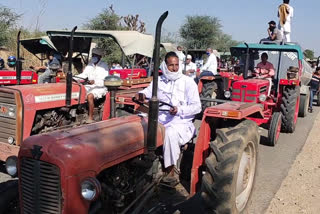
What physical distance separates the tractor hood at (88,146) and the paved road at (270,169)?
115 cm

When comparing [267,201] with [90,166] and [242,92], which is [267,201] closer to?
[90,166]

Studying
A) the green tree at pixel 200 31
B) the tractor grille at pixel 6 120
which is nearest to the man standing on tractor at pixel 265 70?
the tractor grille at pixel 6 120

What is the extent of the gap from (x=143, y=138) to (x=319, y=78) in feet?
35.9

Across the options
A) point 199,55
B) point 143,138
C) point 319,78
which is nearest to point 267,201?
point 143,138

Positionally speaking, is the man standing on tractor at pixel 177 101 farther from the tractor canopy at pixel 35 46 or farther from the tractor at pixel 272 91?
the tractor canopy at pixel 35 46

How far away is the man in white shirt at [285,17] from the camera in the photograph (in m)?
9.48

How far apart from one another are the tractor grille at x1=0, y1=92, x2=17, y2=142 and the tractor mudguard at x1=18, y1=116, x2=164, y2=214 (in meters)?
2.41

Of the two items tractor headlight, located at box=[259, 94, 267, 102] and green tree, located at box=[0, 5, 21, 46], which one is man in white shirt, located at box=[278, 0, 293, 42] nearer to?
tractor headlight, located at box=[259, 94, 267, 102]

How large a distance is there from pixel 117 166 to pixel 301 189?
9.23 feet

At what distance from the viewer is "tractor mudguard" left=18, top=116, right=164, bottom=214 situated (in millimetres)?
2330

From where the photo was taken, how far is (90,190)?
92.2 inches

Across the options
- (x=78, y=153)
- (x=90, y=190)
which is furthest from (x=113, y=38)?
(x=90, y=190)

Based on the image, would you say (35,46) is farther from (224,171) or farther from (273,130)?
(224,171)

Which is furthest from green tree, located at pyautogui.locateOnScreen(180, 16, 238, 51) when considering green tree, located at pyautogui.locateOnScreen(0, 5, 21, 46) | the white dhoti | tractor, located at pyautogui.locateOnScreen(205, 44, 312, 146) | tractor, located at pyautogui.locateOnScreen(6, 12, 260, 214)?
tractor, located at pyautogui.locateOnScreen(6, 12, 260, 214)
